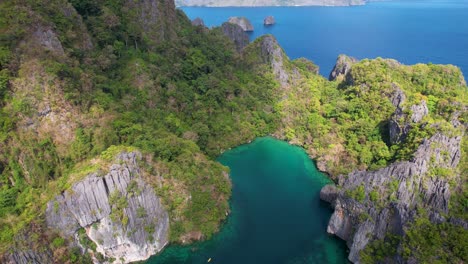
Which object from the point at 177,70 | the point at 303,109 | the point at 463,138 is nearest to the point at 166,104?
the point at 177,70

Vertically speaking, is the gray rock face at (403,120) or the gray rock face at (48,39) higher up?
the gray rock face at (48,39)

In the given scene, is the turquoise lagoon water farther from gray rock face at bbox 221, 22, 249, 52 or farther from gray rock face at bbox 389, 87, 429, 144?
gray rock face at bbox 221, 22, 249, 52

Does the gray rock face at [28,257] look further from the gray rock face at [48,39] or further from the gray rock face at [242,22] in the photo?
the gray rock face at [242,22]

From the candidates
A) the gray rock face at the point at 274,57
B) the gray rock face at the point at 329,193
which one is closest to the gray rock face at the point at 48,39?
the gray rock face at the point at 329,193

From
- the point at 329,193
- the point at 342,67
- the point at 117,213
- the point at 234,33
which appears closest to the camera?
the point at 117,213

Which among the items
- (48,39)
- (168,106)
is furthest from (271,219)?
(48,39)

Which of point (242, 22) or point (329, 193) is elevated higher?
point (242, 22)

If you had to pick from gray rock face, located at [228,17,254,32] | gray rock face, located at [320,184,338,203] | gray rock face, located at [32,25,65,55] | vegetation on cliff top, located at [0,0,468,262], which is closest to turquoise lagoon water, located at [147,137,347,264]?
gray rock face, located at [320,184,338,203]

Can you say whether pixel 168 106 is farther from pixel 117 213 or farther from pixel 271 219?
pixel 271 219

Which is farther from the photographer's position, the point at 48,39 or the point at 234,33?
the point at 234,33
